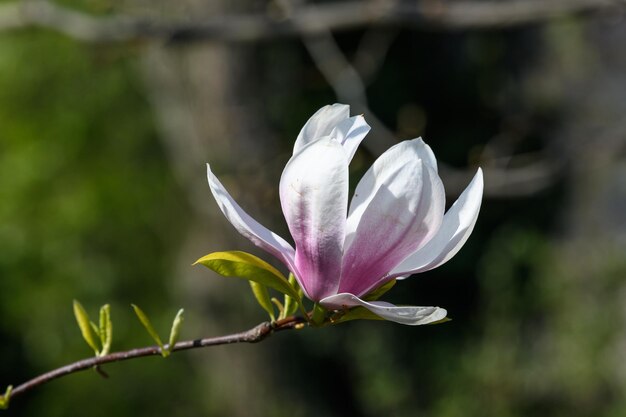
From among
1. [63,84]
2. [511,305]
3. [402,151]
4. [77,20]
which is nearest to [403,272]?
[402,151]

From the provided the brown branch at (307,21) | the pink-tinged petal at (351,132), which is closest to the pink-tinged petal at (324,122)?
the pink-tinged petal at (351,132)

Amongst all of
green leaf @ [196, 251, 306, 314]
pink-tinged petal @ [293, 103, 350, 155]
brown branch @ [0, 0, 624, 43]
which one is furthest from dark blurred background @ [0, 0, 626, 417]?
green leaf @ [196, 251, 306, 314]

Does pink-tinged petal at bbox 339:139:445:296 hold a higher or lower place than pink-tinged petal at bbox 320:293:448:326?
higher

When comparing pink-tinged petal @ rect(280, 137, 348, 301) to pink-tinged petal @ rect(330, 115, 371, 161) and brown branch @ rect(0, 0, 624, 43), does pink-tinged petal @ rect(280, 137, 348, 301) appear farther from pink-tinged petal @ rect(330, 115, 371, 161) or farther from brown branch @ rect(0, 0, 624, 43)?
brown branch @ rect(0, 0, 624, 43)

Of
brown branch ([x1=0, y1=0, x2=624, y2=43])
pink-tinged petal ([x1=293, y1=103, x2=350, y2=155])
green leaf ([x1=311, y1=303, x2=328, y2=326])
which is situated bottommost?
green leaf ([x1=311, y1=303, x2=328, y2=326])

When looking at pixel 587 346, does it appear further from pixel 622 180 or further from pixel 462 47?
pixel 462 47

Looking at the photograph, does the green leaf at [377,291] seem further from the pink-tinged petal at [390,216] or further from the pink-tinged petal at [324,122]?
the pink-tinged petal at [324,122]

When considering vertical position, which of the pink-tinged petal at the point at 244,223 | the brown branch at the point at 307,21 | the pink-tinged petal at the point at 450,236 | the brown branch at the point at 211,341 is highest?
the brown branch at the point at 307,21
